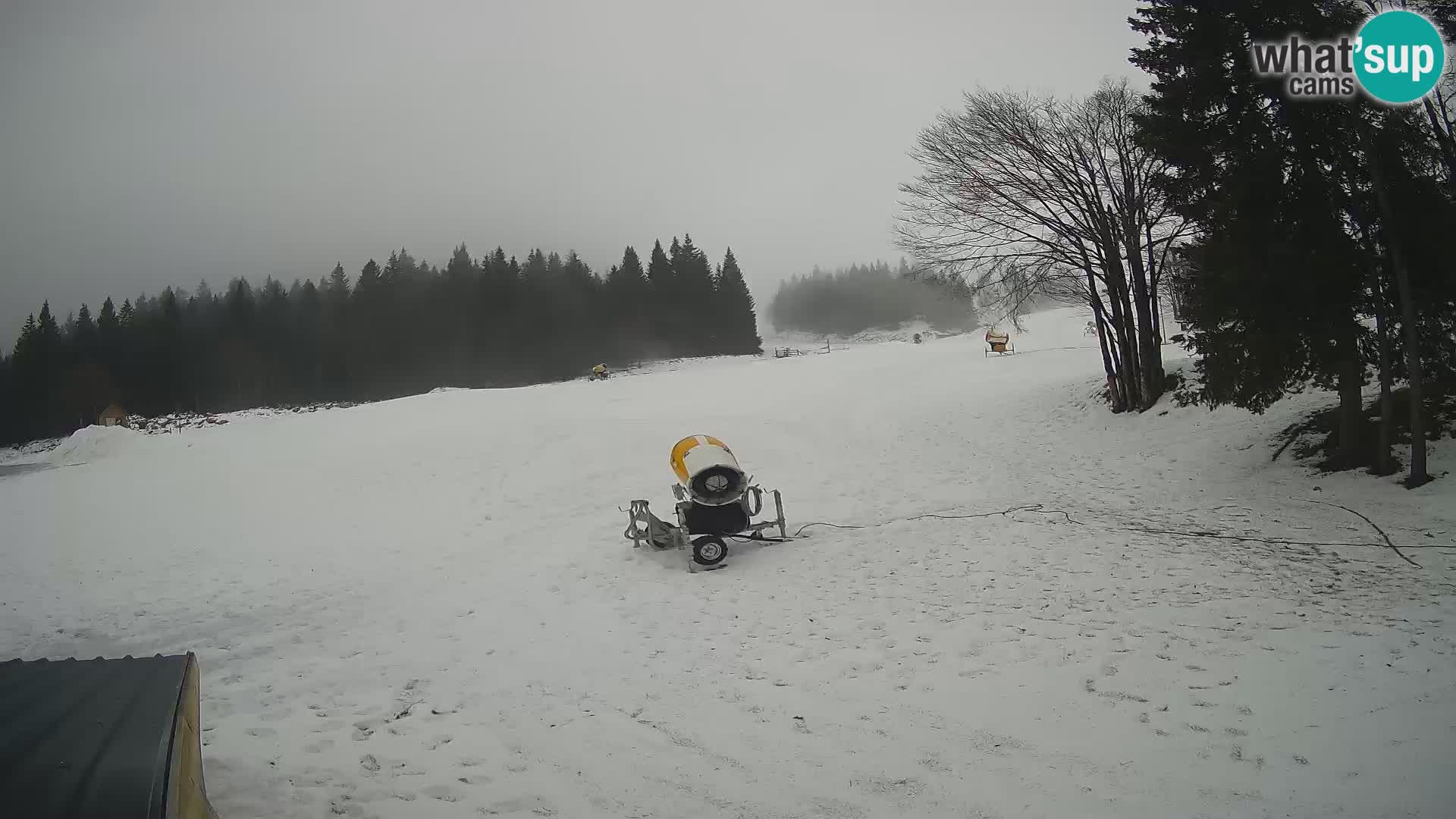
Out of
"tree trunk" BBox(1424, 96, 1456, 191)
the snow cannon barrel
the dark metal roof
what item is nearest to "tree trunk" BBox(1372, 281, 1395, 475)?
"tree trunk" BBox(1424, 96, 1456, 191)

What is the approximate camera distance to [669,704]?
4.60 m

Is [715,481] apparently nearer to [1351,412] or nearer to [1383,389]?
[1383,389]

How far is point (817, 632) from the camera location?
5.73 metres

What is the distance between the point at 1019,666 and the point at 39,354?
207 feet

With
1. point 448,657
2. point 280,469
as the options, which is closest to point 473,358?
point 280,469

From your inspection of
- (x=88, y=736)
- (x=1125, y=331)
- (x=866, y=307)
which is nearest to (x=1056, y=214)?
(x=1125, y=331)

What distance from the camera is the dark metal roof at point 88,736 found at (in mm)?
1821

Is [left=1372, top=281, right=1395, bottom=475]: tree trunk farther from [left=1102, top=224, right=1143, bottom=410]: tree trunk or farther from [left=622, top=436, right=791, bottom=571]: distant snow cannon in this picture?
[left=622, top=436, right=791, bottom=571]: distant snow cannon

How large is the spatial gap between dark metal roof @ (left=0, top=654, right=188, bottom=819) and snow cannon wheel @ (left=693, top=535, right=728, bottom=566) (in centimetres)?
574

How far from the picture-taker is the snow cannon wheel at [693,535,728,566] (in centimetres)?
805

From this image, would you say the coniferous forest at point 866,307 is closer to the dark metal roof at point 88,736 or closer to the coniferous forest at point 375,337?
the coniferous forest at point 375,337

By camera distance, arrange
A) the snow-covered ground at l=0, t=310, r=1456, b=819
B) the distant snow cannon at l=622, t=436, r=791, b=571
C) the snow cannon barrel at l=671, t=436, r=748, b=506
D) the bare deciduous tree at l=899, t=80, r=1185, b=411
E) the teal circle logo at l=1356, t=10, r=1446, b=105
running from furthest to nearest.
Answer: the bare deciduous tree at l=899, t=80, r=1185, b=411 → the snow cannon barrel at l=671, t=436, r=748, b=506 → the distant snow cannon at l=622, t=436, r=791, b=571 → the teal circle logo at l=1356, t=10, r=1446, b=105 → the snow-covered ground at l=0, t=310, r=1456, b=819

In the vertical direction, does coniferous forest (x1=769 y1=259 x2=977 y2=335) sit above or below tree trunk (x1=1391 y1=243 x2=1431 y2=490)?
above

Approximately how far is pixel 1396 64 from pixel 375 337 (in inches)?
2222
